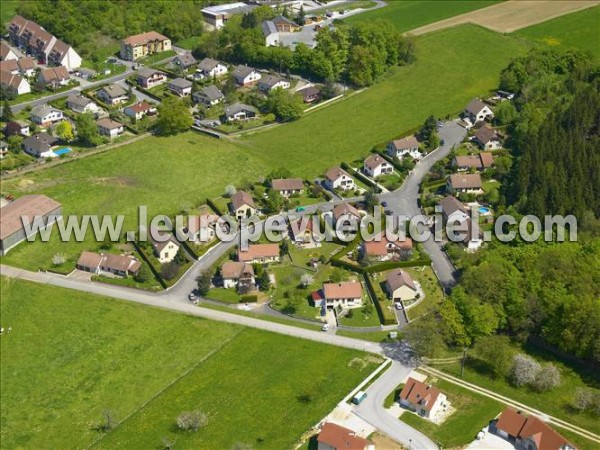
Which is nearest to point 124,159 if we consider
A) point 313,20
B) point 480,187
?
point 480,187

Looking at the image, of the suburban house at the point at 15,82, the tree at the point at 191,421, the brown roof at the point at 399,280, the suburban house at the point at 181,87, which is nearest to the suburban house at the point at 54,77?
the suburban house at the point at 15,82

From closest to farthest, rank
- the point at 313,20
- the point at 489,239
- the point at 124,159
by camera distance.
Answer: the point at 489,239 → the point at 124,159 → the point at 313,20

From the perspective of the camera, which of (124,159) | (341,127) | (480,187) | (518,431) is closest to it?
(518,431)

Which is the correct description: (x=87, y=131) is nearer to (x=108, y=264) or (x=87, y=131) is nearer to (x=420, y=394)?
(x=108, y=264)

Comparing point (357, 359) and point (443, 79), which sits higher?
point (443, 79)

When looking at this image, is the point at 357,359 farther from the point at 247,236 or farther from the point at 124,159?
the point at 124,159

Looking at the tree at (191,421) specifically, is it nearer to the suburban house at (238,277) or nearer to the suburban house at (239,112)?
the suburban house at (238,277)

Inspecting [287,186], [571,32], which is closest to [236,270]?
[287,186]
